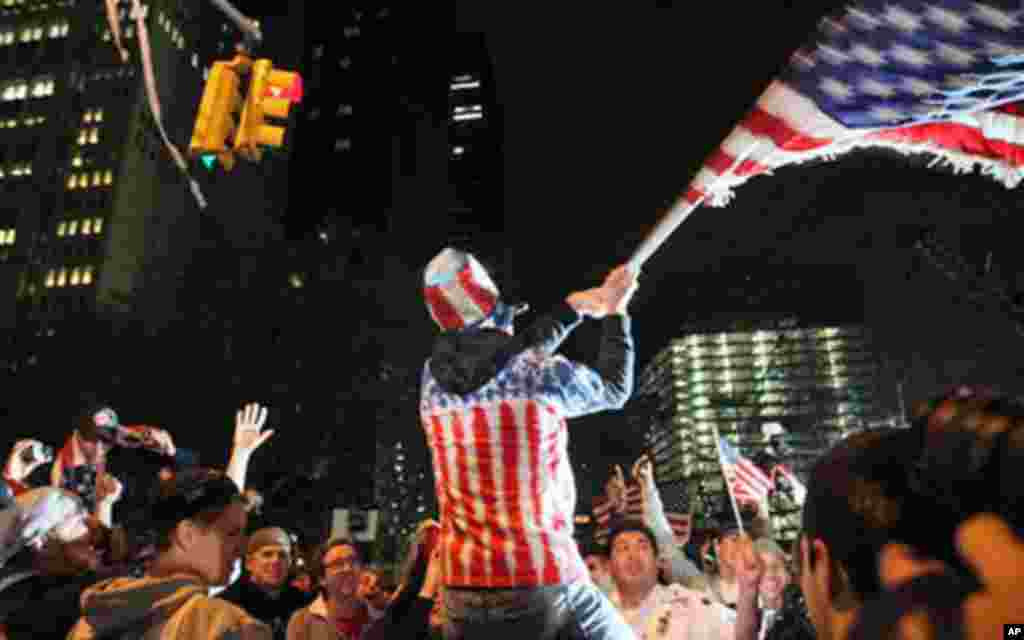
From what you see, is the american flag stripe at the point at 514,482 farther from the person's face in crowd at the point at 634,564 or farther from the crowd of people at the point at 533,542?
the person's face in crowd at the point at 634,564

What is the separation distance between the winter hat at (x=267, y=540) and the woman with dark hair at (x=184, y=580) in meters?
3.06

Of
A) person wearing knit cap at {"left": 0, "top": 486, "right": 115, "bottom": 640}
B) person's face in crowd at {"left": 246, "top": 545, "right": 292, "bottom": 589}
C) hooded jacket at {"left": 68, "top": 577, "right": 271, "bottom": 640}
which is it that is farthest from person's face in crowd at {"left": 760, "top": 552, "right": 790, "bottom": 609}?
person wearing knit cap at {"left": 0, "top": 486, "right": 115, "bottom": 640}

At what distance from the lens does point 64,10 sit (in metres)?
85.1

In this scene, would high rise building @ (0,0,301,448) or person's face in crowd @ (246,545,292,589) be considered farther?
high rise building @ (0,0,301,448)

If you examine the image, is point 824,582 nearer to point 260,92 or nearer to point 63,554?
point 63,554

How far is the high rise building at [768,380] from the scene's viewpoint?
89.0m

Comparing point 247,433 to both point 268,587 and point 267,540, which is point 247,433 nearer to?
point 267,540

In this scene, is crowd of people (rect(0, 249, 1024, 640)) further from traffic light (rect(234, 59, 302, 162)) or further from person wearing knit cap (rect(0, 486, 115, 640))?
traffic light (rect(234, 59, 302, 162))

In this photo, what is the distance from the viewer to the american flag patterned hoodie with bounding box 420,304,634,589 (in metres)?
2.84

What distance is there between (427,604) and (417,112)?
10057 centimetres

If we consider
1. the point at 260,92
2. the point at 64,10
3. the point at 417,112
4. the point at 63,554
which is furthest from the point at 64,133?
the point at 63,554

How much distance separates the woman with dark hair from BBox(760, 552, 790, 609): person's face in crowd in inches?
140

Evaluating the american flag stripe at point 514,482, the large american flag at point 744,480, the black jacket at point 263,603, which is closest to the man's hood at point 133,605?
the american flag stripe at point 514,482

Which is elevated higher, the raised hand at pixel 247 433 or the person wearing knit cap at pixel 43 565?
the raised hand at pixel 247 433
